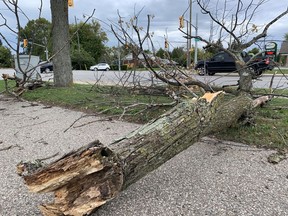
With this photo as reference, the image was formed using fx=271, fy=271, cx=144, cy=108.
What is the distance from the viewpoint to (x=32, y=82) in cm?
935

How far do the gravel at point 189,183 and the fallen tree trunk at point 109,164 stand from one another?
29cm

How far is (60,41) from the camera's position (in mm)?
9109

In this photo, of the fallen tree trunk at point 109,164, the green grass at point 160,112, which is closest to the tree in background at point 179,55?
the green grass at point 160,112

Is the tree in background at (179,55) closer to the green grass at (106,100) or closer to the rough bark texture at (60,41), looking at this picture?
the green grass at (106,100)

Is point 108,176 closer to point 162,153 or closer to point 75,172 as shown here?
point 75,172

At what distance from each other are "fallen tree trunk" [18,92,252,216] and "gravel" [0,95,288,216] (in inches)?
11.6

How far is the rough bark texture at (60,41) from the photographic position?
898 cm

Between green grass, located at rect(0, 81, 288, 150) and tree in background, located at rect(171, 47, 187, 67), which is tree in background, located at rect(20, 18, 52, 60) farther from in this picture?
tree in background, located at rect(171, 47, 187, 67)

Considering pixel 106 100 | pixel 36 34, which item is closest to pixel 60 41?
pixel 36 34

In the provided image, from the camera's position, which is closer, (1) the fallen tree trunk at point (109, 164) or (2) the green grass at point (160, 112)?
(1) the fallen tree trunk at point (109, 164)

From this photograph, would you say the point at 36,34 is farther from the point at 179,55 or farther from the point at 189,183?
the point at 189,183

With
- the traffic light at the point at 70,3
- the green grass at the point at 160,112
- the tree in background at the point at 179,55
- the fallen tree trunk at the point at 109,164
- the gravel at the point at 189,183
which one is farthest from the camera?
the traffic light at the point at 70,3

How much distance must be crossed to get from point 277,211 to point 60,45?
850 cm

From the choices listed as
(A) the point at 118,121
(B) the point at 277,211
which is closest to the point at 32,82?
(A) the point at 118,121
